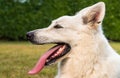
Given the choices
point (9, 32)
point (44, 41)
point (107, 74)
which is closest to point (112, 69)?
point (107, 74)

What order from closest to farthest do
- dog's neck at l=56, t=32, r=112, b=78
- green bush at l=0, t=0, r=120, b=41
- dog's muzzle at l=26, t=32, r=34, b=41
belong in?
dog's neck at l=56, t=32, r=112, b=78
dog's muzzle at l=26, t=32, r=34, b=41
green bush at l=0, t=0, r=120, b=41

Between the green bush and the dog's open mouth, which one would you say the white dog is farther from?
the green bush

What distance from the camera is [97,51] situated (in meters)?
5.77

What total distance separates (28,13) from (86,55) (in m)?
21.6

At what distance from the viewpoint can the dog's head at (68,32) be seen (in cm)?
584

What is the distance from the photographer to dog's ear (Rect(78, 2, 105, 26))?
19.1ft

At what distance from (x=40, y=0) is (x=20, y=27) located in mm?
2068

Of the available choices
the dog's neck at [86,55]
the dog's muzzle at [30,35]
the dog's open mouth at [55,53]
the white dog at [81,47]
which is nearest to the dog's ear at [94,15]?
the white dog at [81,47]

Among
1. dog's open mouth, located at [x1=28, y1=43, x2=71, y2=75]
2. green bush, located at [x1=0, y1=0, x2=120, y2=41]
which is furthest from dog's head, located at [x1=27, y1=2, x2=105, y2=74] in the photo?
green bush, located at [x1=0, y1=0, x2=120, y2=41]

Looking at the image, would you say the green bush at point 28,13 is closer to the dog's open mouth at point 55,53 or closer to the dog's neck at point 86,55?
the dog's open mouth at point 55,53

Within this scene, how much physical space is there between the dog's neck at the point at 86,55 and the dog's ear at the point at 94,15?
0.84 ft

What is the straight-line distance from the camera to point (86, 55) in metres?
5.78

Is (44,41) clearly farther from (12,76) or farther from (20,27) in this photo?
(20,27)

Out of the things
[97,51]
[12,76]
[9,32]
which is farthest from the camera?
[9,32]
